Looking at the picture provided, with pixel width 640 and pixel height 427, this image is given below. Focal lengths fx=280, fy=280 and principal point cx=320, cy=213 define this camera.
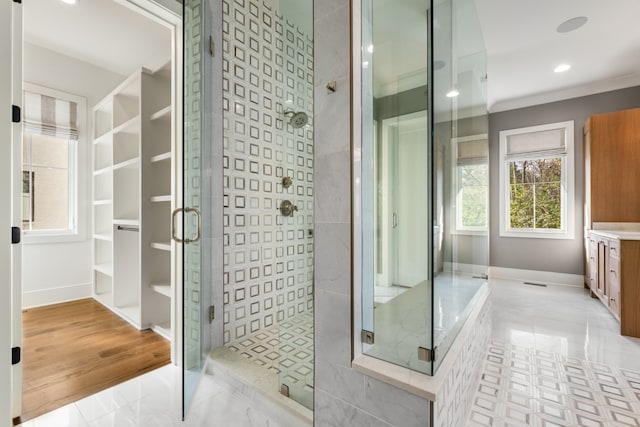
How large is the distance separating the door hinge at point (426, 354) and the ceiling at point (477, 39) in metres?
1.07

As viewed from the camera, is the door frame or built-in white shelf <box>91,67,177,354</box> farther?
built-in white shelf <box>91,67,177,354</box>

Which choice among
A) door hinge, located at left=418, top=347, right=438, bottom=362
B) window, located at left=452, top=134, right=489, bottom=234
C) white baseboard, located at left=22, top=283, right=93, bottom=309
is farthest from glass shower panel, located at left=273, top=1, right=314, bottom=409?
white baseboard, located at left=22, top=283, right=93, bottom=309

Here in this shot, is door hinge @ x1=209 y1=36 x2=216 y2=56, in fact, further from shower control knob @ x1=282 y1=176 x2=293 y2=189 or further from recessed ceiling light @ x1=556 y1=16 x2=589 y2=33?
recessed ceiling light @ x1=556 y1=16 x2=589 y2=33

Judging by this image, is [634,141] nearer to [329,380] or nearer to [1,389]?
[329,380]

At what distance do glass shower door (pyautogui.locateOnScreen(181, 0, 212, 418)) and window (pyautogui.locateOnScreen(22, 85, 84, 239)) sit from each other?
276cm

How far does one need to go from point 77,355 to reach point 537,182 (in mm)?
5892

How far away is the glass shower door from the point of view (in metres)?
1.52

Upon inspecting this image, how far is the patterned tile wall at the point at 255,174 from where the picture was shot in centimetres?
192

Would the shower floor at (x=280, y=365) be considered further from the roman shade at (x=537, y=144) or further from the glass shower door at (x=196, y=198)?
the roman shade at (x=537, y=144)

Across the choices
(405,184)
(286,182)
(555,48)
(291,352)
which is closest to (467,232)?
(405,184)

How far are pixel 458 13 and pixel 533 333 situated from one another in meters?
2.60

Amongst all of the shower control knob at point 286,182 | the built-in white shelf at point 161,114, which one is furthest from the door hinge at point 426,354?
the built-in white shelf at point 161,114

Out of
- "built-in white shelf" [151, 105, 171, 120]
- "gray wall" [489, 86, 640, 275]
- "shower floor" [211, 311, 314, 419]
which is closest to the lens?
"shower floor" [211, 311, 314, 419]

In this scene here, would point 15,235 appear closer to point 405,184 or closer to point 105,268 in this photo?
point 405,184
